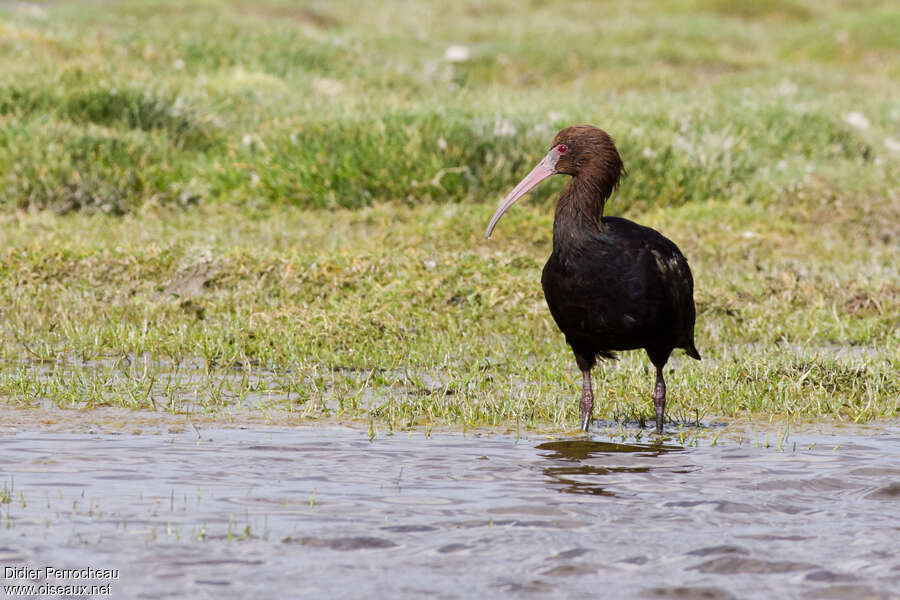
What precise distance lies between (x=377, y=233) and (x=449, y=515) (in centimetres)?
832

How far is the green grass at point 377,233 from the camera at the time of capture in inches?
336

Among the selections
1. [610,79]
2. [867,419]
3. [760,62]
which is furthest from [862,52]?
[867,419]

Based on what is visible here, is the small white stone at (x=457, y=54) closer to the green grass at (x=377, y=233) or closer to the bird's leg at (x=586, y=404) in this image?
the green grass at (x=377, y=233)

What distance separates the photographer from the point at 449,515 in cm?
534

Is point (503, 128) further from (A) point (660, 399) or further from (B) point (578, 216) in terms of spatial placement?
(A) point (660, 399)

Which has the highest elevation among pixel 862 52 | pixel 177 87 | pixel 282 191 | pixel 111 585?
pixel 862 52

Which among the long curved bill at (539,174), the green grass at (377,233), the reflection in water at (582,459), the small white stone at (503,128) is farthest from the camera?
the small white stone at (503,128)

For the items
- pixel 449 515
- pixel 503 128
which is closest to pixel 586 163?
pixel 449 515

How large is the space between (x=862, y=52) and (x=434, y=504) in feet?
113

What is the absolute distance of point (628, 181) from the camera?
1545 cm

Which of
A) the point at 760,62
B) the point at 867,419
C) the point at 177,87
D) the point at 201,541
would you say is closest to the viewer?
the point at 201,541

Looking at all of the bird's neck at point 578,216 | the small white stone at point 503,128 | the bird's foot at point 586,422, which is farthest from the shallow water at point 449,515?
the small white stone at point 503,128

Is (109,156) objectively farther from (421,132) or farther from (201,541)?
(201,541)

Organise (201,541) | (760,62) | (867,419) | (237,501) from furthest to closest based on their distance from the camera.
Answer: (760,62), (867,419), (237,501), (201,541)
